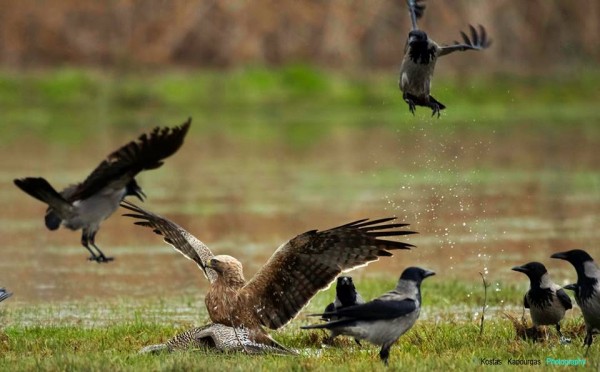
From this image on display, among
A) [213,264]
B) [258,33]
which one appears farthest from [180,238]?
[258,33]

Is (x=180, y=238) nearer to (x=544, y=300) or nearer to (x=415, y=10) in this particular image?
(x=415, y=10)

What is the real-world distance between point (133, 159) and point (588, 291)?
3.79 metres

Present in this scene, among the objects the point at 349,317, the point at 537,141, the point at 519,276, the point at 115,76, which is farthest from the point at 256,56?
the point at 349,317

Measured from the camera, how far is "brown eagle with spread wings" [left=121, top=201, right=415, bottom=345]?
9164 millimetres

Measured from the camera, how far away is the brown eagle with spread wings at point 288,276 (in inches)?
361

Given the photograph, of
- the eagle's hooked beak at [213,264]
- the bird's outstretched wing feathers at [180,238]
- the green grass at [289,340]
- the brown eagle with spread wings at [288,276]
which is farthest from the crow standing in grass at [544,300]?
the bird's outstretched wing feathers at [180,238]

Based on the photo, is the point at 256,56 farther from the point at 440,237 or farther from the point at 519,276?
the point at 519,276

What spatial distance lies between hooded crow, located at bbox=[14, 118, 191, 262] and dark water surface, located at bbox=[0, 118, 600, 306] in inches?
32.0

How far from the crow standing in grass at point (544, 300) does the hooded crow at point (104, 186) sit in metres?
2.73

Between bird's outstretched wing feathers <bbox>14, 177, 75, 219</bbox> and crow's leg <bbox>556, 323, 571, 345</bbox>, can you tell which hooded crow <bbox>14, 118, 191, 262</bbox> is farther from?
crow's leg <bbox>556, 323, 571, 345</bbox>

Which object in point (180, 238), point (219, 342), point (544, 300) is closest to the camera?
point (219, 342)

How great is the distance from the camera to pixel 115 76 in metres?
38.7

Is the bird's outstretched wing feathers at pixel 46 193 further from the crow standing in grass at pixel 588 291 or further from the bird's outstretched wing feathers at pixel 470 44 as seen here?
the crow standing in grass at pixel 588 291

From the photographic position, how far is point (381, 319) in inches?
325
